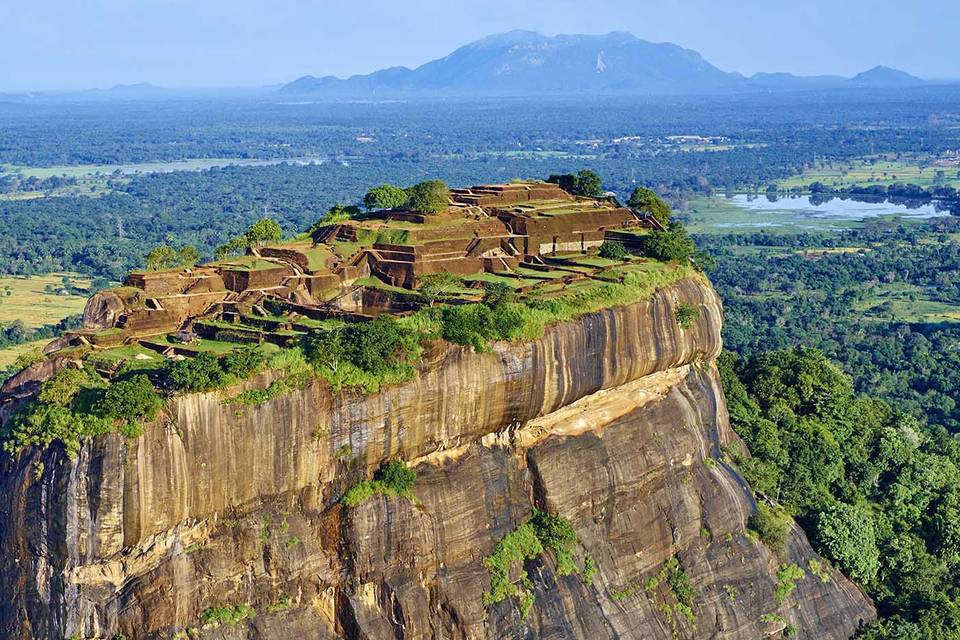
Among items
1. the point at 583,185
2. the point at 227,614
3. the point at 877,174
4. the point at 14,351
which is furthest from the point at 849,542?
the point at 877,174

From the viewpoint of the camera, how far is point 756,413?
3922cm

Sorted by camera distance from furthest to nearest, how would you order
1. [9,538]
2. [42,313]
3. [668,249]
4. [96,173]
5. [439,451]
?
[96,173], [42,313], [668,249], [439,451], [9,538]

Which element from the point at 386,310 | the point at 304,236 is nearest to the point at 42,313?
the point at 304,236

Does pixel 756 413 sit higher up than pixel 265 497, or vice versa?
pixel 265 497

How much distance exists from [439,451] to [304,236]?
1456cm

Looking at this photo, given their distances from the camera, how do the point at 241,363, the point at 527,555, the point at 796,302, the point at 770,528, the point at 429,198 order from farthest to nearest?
1. the point at 796,302
2. the point at 429,198
3. the point at 770,528
4. the point at 527,555
5. the point at 241,363

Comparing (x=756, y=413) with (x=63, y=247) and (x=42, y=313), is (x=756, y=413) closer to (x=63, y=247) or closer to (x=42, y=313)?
(x=42, y=313)

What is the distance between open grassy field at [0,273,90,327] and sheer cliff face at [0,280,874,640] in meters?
45.2

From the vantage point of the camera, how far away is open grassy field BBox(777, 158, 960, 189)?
488ft

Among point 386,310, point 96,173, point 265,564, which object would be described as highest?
point 386,310

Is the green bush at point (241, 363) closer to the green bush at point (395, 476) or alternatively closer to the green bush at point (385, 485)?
the green bush at point (385, 485)

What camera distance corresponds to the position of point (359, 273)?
35.4m

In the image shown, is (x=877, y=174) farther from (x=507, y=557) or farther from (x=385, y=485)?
(x=385, y=485)

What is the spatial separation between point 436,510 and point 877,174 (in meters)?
143
